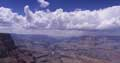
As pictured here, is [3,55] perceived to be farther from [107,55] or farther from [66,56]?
[107,55]

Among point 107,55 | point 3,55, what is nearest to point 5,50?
point 3,55

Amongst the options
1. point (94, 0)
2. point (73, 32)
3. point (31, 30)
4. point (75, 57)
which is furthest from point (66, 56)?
point (94, 0)

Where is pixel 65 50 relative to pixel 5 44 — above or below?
below

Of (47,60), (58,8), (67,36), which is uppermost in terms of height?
(58,8)

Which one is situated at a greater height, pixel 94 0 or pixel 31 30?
pixel 94 0

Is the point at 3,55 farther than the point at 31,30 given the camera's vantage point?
Yes

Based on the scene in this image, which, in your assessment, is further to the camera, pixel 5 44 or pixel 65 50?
pixel 5 44

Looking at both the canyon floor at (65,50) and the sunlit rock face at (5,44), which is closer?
the canyon floor at (65,50)

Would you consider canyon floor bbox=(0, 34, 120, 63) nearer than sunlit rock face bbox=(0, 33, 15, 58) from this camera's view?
Yes
